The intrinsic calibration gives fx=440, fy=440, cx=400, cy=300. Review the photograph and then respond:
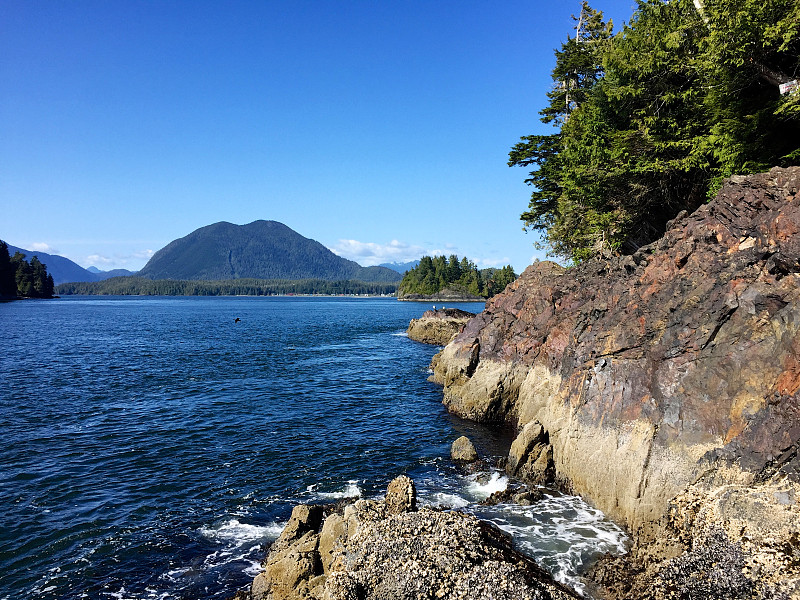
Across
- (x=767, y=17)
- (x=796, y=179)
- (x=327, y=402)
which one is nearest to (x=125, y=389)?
(x=327, y=402)

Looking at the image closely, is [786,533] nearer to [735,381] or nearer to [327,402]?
[735,381]

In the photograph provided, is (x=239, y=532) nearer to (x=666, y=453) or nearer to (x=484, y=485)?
(x=484, y=485)

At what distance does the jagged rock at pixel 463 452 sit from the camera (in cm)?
2248

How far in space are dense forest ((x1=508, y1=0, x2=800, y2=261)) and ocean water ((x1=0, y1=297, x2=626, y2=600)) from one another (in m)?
20.4

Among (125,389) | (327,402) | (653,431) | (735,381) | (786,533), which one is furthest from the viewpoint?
(125,389)

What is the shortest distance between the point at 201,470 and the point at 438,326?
54.3 metres

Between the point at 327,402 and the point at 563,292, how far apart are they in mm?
19451

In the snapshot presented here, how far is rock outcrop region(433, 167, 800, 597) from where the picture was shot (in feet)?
39.4

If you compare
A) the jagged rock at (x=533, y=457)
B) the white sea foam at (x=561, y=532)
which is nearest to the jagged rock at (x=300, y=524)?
the white sea foam at (x=561, y=532)

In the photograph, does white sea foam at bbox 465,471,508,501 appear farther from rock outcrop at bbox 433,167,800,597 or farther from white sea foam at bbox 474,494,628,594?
white sea foam at bbox 474,494,628,594

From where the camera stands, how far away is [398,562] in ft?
37.0

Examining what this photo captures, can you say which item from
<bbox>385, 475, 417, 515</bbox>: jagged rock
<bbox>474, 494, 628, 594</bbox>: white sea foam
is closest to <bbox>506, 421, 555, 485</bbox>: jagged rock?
<bbox>474, 494, 628, 594</bbox>: white sea foam

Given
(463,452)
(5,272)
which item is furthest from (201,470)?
(5,272)

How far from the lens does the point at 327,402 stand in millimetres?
34469
